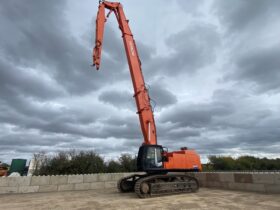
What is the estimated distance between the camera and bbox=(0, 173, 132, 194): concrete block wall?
8.53 m

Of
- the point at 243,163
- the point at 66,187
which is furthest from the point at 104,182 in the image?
the point at 243,163

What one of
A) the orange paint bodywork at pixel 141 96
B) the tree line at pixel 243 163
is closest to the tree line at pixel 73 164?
the orange paint bodywork at pixel 141 96

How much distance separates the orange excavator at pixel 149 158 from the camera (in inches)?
305

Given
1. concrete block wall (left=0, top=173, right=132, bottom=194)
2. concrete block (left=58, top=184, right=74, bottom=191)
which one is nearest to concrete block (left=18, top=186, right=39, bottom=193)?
concrete block wall (left=0, top=173, right=132, bottom=194)

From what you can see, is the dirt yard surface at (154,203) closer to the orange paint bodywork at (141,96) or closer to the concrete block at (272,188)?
the concrete block at (272,188)

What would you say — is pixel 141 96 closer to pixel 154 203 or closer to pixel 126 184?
pixel 126 184

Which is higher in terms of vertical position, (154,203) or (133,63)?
(133,63)

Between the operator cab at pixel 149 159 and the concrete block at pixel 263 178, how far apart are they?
12.1 ft

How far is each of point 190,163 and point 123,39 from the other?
675 cm

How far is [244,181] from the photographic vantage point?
8523 mm

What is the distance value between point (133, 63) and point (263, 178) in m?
7.15

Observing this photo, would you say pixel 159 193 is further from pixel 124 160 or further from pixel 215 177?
pixel 124 160

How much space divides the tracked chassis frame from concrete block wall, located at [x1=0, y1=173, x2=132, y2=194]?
199cm

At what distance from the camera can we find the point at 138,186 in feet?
22.9
